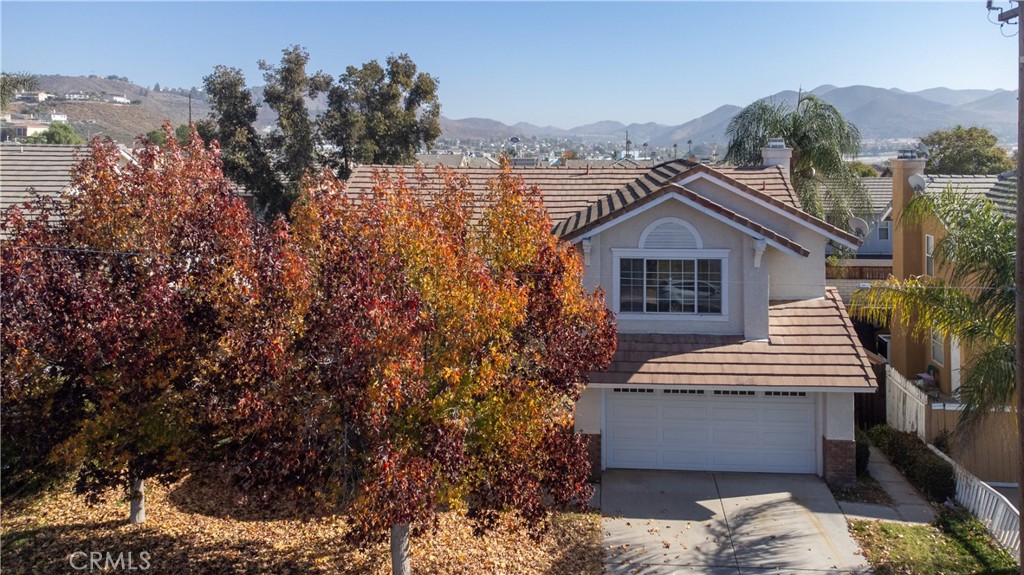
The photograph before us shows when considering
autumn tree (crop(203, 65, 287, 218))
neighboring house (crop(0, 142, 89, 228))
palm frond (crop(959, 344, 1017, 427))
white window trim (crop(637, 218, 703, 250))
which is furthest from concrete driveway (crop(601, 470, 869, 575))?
autumn tree (crop(203, 65, 287, 218))

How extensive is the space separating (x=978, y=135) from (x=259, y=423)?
6296 centimetres

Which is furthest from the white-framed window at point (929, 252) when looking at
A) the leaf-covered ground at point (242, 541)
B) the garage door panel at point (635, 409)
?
the leaf-covered ground at point (242, 541)

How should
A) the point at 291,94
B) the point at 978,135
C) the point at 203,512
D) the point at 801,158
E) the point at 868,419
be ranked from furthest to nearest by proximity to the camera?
the point at 978,135, the point at 291,94, the point at 801,158, the point at 868,419, the point at 203,512

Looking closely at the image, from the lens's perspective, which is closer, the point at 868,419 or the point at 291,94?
the point at 868,419

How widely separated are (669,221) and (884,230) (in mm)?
28083

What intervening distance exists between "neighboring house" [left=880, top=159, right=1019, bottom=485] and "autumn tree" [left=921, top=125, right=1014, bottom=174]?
36827 millimetres

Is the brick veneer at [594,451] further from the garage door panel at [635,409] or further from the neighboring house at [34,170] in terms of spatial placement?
the neighboring house at [34,170]

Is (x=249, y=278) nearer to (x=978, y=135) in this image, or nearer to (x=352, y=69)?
(x=352, y=69)

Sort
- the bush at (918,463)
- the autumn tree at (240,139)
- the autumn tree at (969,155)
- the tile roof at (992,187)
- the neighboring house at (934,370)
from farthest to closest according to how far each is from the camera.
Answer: the autumn tree at (969,155), the autumn tree at (240,139), the tile roof at (992,187), the neighboring house at (934,370), the bush at (918,463)

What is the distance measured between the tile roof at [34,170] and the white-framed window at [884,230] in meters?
33.6

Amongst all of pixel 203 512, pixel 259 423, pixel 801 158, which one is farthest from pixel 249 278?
pixel 801 158

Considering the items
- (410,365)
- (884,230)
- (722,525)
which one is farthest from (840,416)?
(884,230)

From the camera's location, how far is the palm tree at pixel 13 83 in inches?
887

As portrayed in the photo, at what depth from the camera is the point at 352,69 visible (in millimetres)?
39781
